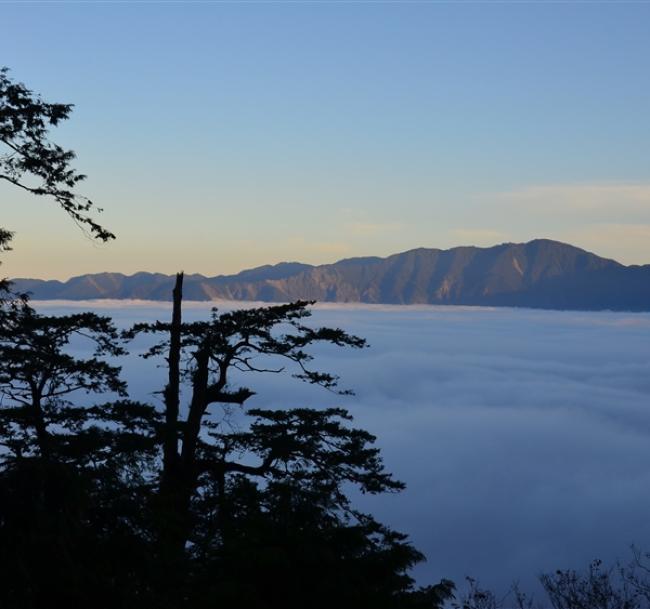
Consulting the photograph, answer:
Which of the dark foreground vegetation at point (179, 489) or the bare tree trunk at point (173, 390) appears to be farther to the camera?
the bare tree trunk at point (173, 390)

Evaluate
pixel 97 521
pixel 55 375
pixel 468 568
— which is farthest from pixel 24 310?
pixel 468 568

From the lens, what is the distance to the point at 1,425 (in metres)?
20.3

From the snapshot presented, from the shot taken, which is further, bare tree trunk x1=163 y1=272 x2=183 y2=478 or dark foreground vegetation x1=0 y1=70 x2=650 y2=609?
bare tree trunk x1=163 y1=272 x2=183 y2=478

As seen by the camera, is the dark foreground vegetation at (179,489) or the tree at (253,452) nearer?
the dark foreground vegetation at (179,489)

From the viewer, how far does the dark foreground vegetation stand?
7828 millimetres

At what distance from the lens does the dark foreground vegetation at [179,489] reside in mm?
7828

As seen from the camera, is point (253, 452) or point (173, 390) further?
point (173, 390)

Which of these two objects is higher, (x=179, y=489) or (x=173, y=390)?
(x=173, y=390)

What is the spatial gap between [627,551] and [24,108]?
151 meters

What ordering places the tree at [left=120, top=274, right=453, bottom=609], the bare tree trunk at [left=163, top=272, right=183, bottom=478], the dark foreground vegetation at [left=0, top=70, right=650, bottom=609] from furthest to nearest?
the bare tree trunk at [left=163, top=272, right=183, bottom=478]
the tree at [left=120, top=274, right=453, bottom=609]
the dark foreground vegetation at [left=0, top=70, right=650, bottom=609]

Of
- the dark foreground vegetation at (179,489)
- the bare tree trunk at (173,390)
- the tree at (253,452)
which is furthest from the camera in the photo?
the bare tree trunk at (173,390)

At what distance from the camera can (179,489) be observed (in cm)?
2202

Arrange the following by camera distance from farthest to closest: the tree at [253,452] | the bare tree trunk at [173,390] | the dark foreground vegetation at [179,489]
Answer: the bare tree trunk at [173,390], the tree at [253,452], the dark foreground vegetation at [179,489]

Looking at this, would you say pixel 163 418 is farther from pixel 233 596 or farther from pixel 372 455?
pixel 233 596
